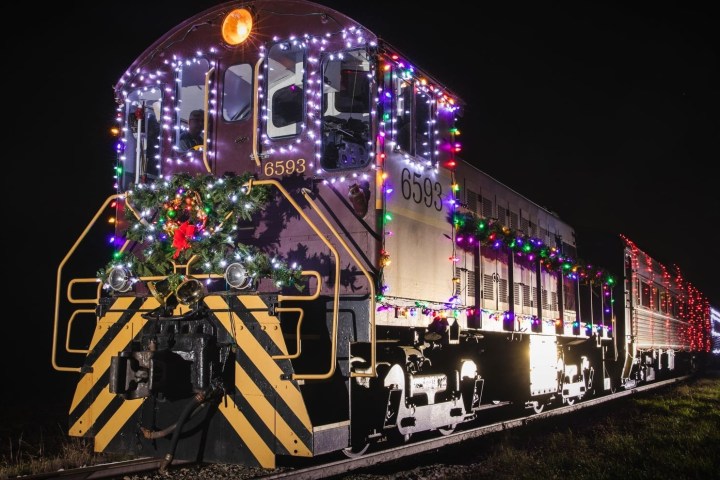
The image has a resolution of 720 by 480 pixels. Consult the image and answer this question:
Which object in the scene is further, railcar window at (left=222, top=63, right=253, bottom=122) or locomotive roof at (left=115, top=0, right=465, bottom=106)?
railcar window at (left=222, top=63, right=253, bottom=122)

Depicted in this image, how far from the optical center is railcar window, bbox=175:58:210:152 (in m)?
7.85

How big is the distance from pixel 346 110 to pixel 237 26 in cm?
149

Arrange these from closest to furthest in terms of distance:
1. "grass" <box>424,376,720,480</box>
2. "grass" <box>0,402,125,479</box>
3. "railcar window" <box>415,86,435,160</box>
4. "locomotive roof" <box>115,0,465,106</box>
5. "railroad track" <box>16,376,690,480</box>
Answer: "railroad track" <box>16,376,690,480</box>
"grass" <box>424,376,720,480</box>
"grass" <box>0,402,125,479</box>
"locomotive roof" <box>115,0,465,106</box>
"railcar window" <box>415,86,435,160</box>

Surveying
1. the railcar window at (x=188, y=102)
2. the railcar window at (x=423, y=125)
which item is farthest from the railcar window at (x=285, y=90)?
the railcar window at (x=423, y=125)

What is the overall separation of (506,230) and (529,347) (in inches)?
79.5

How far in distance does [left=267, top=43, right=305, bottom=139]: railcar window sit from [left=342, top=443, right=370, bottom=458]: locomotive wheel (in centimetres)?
330

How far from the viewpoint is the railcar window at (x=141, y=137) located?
8.10 metres

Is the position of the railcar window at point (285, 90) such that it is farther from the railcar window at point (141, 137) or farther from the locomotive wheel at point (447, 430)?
the locomotive wheel at point (447, 430)

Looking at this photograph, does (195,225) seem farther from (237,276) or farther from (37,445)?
(37,445)

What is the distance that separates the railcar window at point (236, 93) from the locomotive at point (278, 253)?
15 mm

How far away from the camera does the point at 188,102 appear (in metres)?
7.93

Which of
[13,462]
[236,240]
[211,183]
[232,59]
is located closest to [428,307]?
[236,240]

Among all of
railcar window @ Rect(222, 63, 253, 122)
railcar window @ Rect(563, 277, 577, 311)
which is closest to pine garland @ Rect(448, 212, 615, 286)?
railcar window @ Rect(563, 277, 577, 311)

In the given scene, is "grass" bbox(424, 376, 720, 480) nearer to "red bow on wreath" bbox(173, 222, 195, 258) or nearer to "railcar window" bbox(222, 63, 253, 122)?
"red bow on wreath" bbox(173, 222, 195, 258)
